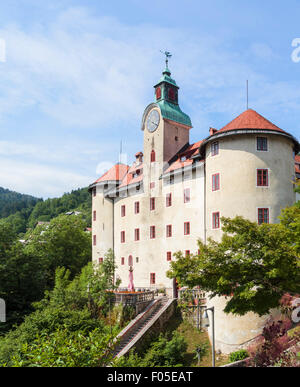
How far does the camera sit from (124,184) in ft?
147

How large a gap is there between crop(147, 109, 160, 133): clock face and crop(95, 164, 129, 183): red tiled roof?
842 cm

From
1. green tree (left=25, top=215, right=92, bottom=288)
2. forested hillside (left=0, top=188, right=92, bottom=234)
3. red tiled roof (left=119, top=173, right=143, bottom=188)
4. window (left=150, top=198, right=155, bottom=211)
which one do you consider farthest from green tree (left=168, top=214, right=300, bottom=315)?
forested hillside (left=0, top=188, right=92, bottom=234)

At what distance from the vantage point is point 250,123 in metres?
29.1

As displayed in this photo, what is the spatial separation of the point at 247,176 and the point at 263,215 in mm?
3197

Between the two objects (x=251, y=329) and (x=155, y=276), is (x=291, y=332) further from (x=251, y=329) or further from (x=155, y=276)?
(x=155, y=276)

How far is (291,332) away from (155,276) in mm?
17673

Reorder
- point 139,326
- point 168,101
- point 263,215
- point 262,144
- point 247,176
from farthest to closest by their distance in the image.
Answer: point 168,101 < point 139,326 < point 262,144 < point 247,176 < point 263,215

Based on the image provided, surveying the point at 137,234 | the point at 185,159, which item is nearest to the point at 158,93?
the point at 185,159

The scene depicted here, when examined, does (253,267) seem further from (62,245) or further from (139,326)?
(62,245)

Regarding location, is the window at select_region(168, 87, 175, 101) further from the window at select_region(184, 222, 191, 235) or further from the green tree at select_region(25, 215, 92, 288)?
the green tree at select_region(25, 215, 92, 288)

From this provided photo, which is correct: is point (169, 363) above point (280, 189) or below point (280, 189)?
below

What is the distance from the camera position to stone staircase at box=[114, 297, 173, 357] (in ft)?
84.9

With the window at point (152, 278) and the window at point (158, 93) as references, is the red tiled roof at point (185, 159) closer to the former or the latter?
the window at point (158, 93)
